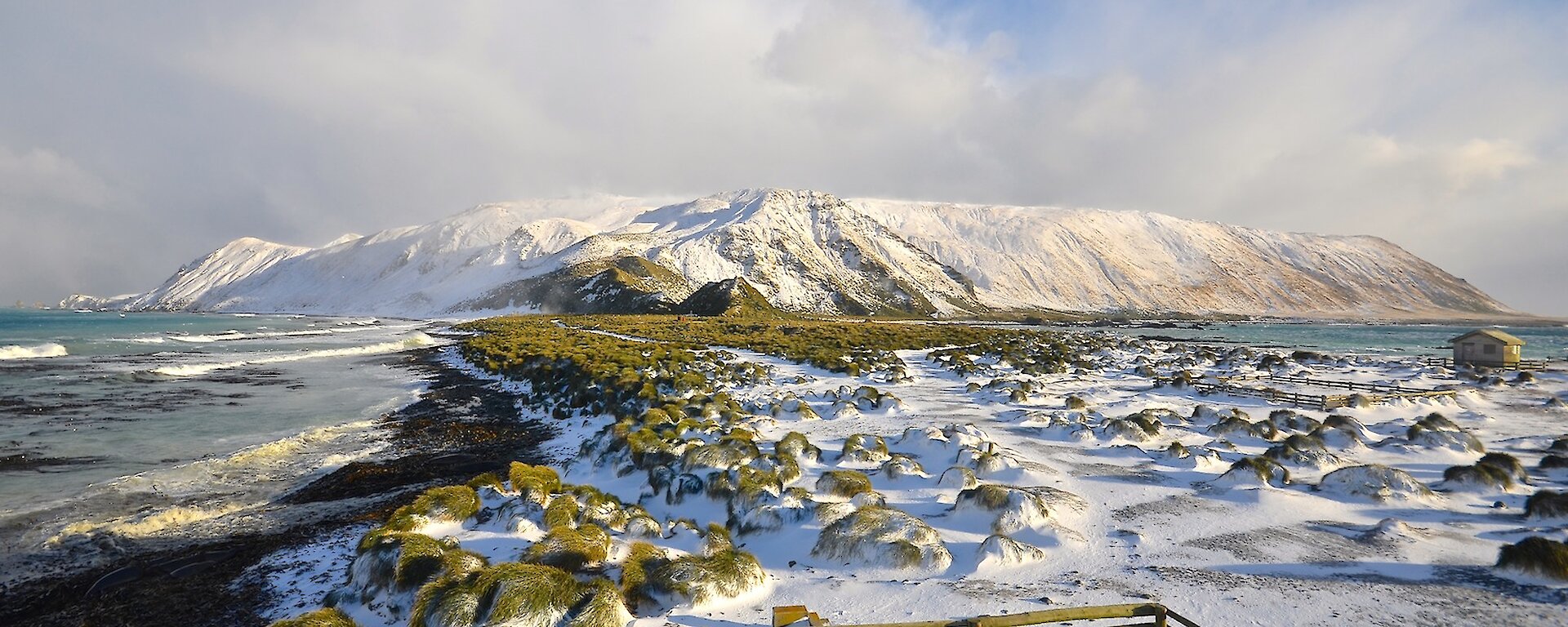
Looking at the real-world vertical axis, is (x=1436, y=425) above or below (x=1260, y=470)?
above

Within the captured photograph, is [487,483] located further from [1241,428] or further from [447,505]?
[1241,428]

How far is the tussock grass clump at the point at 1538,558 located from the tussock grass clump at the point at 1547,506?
129 inches

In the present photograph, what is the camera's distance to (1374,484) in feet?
38.0

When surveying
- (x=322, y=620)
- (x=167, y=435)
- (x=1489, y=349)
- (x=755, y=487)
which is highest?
(x=1489, y=349)

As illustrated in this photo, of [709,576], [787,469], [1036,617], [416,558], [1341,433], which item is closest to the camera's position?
[1036,617]

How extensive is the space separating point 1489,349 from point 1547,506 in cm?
4037

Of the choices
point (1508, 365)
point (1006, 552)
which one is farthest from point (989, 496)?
point (1508, 365)

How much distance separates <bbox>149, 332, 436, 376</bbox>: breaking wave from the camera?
1383 inches

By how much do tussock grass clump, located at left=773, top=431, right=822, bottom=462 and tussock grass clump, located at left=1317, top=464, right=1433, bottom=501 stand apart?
33.1 feet

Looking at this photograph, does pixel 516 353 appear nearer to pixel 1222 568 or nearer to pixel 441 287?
pixel 1222 568

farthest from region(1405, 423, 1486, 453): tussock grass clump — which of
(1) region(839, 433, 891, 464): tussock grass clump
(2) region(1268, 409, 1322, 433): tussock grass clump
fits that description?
(1) region(839, 433, 891, 464): tussock grass clump

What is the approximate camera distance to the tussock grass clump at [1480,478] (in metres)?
11.9

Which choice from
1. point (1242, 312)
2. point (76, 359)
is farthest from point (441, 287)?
point (1242, 312)

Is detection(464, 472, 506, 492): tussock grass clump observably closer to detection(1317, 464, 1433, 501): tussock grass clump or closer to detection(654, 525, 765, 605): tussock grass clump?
detection(654, 525, 765, 605): tussock grass clump
